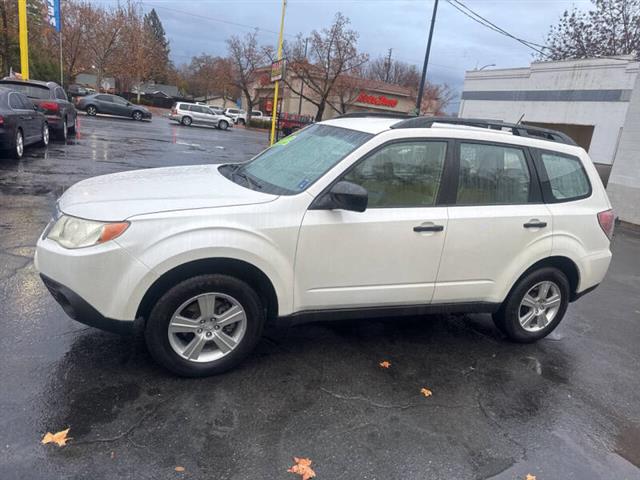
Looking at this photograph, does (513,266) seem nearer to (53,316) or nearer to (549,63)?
(53,316)

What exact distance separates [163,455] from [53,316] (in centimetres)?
203

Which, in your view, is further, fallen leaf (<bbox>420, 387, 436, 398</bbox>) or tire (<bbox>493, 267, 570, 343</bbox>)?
tire (<bbox>493, 267, 570, 343</bbox>)

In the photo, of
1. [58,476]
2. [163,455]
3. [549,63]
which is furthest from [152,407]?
[549,63]

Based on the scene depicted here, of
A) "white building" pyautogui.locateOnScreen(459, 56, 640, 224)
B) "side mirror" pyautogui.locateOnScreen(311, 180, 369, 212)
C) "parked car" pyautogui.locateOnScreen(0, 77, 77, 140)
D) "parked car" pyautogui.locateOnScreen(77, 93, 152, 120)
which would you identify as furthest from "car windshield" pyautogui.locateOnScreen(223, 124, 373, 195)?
"parked car" pyautogui.locateOnScreen(77, 93, 152, 120)

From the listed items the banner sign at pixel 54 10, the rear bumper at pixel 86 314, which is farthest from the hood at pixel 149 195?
the banner sign at pixel 54 10

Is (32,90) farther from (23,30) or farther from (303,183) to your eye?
(303,183)

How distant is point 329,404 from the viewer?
3.26m

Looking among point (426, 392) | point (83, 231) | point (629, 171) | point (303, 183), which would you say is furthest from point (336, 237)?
point (629, 171)

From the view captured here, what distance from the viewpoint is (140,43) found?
54406 mm

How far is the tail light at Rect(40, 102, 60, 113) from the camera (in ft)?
45.9

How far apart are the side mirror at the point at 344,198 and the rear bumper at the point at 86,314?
1420mm

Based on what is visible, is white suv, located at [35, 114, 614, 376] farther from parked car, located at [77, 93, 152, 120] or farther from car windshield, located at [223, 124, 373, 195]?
parked car, located at [77, 93, 152, 120]

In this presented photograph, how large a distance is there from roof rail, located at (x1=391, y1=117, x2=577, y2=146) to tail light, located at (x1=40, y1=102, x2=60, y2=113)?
13.5m

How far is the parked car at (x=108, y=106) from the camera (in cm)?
3228
